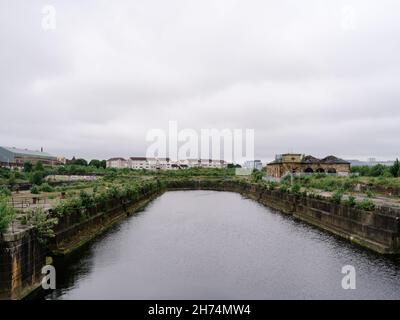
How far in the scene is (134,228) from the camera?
28.4 meters

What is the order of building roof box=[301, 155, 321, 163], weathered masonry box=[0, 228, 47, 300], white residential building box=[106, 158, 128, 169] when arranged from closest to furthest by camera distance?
weathered masonry box=[0, 228, 47, 300]
building roof box=[301, 155, 321, 163]
white residential building box=[106, 158, 128, 169]

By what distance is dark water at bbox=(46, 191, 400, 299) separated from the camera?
45.3ft

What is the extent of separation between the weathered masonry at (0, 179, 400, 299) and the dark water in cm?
86

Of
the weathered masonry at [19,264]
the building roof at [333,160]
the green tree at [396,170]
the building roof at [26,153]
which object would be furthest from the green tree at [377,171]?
the building roof at [26,153]

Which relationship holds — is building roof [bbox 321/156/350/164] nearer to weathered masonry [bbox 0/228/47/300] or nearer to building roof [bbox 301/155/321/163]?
building roof [bbox 301/155/321/163]

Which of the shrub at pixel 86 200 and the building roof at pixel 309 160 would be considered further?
the building roof at pixel 309 160

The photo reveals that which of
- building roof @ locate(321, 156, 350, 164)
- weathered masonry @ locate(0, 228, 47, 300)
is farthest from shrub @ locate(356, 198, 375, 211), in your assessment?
building roof @ locate(321, 156, 350, 164)

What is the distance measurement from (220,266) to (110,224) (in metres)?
14.6

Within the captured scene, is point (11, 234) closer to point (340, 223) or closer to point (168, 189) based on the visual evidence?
point (340, 223)

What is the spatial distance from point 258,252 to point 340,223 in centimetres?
818

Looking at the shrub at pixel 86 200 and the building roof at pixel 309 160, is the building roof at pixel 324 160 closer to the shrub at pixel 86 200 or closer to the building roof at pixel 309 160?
the building roof at pixel 309 160

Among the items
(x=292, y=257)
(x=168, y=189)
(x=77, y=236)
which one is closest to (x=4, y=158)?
(x=168, y=189)
